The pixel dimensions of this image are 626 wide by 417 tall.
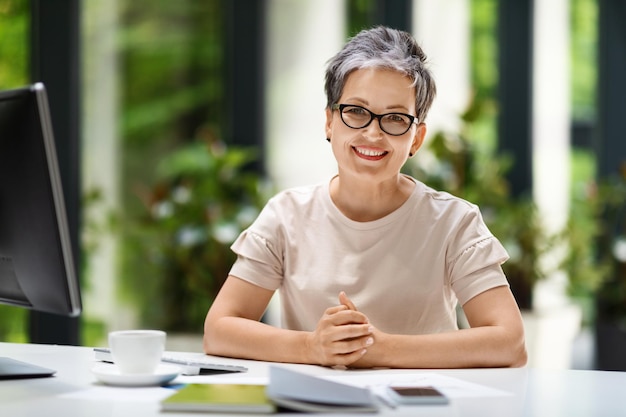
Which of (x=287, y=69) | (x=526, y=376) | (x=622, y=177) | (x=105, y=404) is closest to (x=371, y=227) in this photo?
(x=526, y=376)

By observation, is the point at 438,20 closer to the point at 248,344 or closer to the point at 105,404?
the point at 248,344

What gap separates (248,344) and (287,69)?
292 cm


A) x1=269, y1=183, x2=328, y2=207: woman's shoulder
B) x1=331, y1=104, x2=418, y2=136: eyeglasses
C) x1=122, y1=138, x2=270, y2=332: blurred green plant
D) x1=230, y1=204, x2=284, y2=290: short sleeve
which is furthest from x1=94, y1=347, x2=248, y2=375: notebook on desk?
x1=122, y1=138, x2=270, y2=332: blurred green plant

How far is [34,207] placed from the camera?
1592mm

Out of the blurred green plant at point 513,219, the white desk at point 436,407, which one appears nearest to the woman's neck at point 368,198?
the white desk at point 436,407

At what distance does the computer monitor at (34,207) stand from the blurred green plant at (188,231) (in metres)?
2.33

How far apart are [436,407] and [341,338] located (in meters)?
0.38

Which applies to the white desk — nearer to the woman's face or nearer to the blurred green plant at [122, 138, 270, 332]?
the woman's face

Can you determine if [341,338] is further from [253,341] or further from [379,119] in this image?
[379,119]

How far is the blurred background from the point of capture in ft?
12.5

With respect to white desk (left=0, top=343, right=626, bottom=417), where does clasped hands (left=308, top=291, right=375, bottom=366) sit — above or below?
above

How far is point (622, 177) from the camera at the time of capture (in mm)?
4805

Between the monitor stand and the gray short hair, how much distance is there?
0.88 meters

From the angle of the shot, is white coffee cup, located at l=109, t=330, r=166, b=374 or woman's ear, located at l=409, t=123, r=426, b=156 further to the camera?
woman's ear, located at l=409, t=123, r=426, b=156
